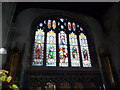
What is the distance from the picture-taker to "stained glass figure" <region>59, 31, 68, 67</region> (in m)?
8.09

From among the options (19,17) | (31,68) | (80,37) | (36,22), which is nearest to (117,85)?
(80,37)

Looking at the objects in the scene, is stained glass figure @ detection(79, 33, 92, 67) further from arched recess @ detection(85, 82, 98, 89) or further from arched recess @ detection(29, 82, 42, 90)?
arched recess @ detection(29, 82, 42, 90)

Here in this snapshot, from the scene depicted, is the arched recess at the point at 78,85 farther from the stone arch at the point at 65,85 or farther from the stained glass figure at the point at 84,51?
the stained glass figure at the point at 84,51

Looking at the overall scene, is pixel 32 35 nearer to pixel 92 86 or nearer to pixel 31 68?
pixel 31 68

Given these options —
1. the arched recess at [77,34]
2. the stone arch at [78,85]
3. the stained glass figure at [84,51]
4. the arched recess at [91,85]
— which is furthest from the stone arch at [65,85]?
the stained glass figure at [84,51]

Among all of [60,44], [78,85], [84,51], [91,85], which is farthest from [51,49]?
[91,85]

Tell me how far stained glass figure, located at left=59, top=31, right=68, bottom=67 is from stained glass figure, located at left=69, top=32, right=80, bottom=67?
15.1 inches

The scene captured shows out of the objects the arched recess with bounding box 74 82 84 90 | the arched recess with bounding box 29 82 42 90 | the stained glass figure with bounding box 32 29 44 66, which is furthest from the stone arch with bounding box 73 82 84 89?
the stained glass figure with bounding box 32 29 44 66

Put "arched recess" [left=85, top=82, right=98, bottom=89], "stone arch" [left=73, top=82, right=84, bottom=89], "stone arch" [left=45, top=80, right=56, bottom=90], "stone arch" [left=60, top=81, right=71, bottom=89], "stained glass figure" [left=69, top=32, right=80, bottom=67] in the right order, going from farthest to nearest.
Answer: "stained glass figure" [left=69, top=32, right=80, bottom=67]
"arched recess" [left=85, top=82, right=98, bottom=89]
"stone arch" [left=73, top=82, right=84, bottom=89]
"stone arch" [left=60, top=81, right=71, bottom=89]
"stone arch" [left=45, top=80, right=56, bottom=90]

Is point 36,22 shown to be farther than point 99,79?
Yes

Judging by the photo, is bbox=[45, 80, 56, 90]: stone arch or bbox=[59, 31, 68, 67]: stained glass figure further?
bbox=[59, 31, 68, 67]: stained glass figure

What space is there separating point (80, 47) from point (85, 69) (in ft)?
5.74

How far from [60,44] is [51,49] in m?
0.75

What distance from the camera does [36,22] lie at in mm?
9648
